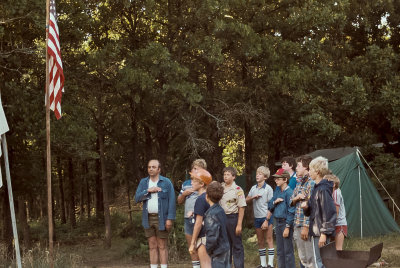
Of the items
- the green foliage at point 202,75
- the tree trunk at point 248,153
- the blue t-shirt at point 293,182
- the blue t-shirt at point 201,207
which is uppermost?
the green foliage at point 202,75

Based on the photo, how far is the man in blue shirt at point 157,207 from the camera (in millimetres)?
9062

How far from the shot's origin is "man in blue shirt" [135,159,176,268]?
9062 millimetres

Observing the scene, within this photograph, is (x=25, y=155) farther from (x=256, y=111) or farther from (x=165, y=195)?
(x=165, y=195)

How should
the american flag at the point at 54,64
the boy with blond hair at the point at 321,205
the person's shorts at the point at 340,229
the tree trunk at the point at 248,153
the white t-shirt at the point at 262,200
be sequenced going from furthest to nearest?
1. the tree trunk at the point at 248,153
2. the white t-shirt at the point at 262,200
3. the american flag at the point at 54,64
4. the person's shorts at the point at 340,229
5. the boy with blond hair at the point at 321,205

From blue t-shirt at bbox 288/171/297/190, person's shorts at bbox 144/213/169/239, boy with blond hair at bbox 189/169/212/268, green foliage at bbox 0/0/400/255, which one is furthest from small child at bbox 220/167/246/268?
green foliage at bbox 0/0/400/255

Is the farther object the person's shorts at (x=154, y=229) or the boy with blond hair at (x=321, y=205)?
the person's shorts at (x=154, y=229)

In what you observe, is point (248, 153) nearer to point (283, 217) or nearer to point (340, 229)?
point (283, 217)

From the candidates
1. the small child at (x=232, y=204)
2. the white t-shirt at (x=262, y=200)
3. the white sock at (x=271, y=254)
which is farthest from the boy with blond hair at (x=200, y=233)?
the white sock at (x=271, y=254)

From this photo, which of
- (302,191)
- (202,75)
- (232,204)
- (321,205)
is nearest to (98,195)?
(202,75)

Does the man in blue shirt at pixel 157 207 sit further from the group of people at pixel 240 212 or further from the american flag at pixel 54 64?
the american flag at pixel 54 64

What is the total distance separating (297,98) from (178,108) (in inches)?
138

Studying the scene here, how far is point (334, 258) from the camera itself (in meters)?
5.82

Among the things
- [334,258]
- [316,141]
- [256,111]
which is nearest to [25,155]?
[256,111]

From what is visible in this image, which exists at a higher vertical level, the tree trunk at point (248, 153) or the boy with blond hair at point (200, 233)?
the tree trunk at point (248, 153)
